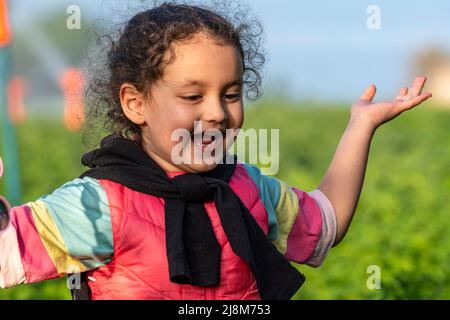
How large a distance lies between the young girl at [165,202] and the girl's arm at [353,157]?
0.22 m

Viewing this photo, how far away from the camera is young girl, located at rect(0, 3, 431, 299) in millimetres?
2748

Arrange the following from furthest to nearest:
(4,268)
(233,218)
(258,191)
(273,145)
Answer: (273,145)
(258,191)
(233,218)
(4,268)

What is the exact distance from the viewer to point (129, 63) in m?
3.03

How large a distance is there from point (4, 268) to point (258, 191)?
816mm

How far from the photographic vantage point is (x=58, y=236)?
272 centimetres

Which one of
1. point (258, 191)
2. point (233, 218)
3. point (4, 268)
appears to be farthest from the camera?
point (258, 191)

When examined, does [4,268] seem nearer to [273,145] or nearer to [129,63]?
[129,63]

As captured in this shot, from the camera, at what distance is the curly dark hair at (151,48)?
293 centimetres

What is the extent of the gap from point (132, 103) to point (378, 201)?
16.2 ft

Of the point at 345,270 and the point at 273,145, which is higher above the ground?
the point at 273,145

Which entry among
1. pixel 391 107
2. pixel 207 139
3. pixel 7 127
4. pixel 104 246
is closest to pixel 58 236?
pixel 104 246

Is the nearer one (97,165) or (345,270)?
(97,165)
